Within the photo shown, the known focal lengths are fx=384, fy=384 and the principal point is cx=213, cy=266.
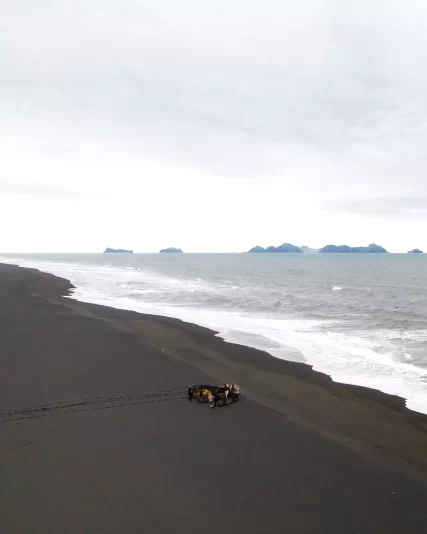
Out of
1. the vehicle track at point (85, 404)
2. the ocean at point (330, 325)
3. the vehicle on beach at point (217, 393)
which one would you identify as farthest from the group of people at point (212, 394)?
the ocean at point (330, 325)

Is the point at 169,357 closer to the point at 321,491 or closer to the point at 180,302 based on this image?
the point at 321,491

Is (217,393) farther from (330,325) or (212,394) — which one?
(330,325)

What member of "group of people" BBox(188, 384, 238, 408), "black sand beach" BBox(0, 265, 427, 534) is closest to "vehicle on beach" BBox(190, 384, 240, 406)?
"group of people" BBox(188, 384, 238, 408)

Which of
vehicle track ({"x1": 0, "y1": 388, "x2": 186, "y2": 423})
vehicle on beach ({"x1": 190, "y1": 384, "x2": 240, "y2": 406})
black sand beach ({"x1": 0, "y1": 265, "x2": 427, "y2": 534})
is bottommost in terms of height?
black sand beach ({"x1": 0, "y1": 265, "x2": 427, "y2": 534})

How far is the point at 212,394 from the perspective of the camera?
41.6 ft

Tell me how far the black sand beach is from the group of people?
468 mm

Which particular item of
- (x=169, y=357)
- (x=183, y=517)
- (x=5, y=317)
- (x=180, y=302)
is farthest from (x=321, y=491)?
(x=180, y=302)

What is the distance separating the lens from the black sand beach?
716cm

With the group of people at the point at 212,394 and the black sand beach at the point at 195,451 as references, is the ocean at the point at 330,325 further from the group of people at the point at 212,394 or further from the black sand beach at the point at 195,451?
the group of people at the point at 212,394

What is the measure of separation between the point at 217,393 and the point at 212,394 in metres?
0.17

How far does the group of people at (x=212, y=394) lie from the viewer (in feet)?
40.8

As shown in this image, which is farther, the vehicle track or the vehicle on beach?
the vehicle on beach

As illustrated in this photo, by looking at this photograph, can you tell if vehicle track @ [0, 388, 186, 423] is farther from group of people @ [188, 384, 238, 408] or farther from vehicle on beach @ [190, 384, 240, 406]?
vehicle on beach @ [190, 384, 240, 406]

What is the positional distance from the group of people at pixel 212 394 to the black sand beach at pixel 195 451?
0.47 m
